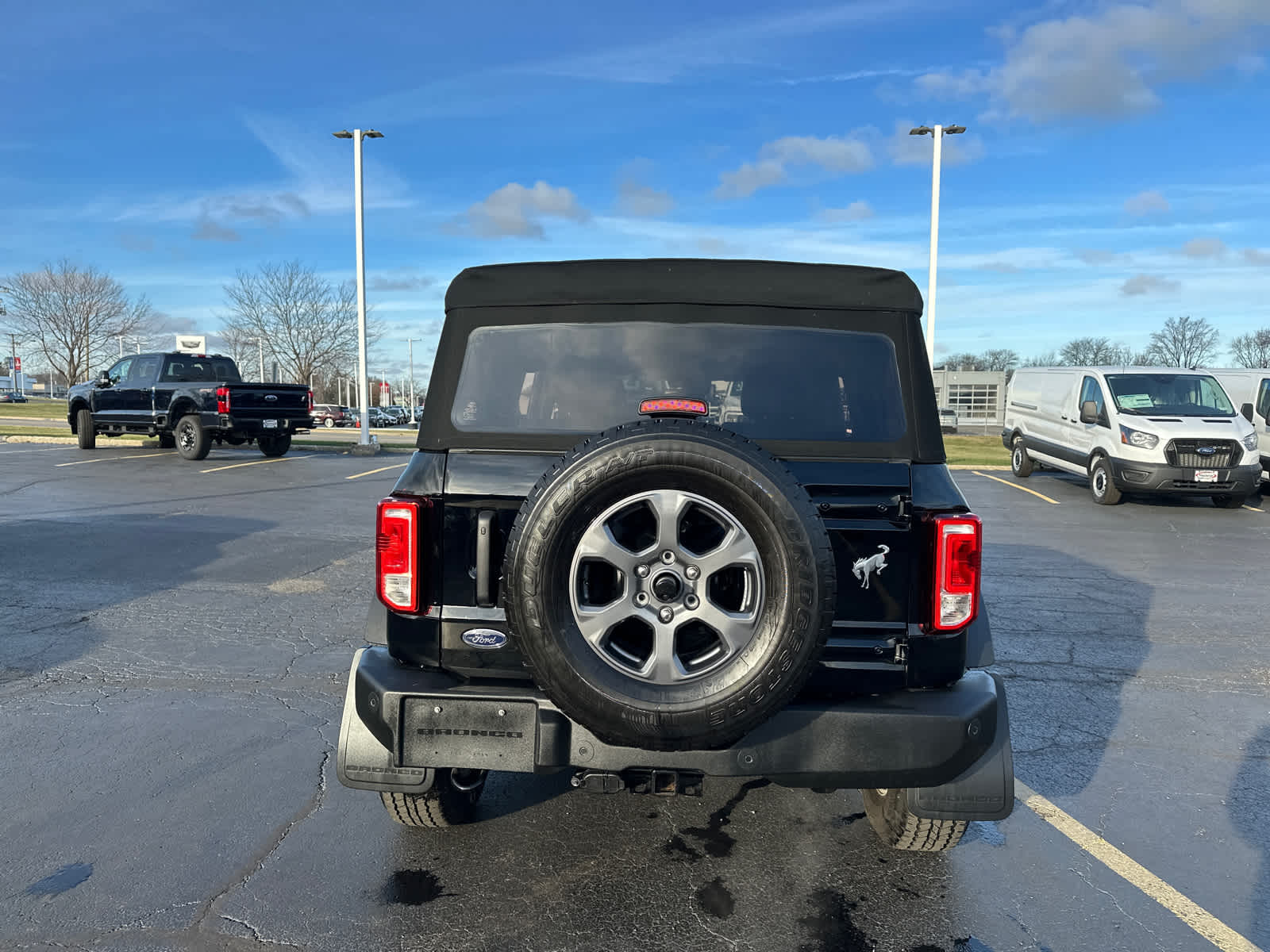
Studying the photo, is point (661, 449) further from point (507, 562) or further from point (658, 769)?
point (658, 769)

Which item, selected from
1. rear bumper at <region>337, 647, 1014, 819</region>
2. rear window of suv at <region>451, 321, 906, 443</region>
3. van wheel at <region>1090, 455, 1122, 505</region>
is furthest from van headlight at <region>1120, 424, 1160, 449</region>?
rear bumper at <region>337, 647, 1014, 819</region>

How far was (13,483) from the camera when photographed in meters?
14.4

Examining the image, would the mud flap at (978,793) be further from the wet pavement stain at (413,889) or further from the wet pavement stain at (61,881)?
the wet pavement stain at (61,881)

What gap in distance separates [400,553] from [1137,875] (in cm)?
282

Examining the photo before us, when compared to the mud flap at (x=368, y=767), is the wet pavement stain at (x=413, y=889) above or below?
below

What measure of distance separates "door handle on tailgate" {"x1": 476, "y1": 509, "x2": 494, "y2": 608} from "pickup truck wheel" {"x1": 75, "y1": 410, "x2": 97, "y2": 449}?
2129 centimetres

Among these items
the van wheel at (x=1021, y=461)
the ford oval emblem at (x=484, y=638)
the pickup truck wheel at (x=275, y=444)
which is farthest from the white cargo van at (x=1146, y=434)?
the pickup truck wheel at (x=275, y=444)

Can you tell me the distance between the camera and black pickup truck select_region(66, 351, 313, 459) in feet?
60.5

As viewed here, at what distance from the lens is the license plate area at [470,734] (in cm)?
274

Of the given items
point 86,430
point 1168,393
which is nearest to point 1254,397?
point 1168,393

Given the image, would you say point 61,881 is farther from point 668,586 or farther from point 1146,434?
point 1146,434

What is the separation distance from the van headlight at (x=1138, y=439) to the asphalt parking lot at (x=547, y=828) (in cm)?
692

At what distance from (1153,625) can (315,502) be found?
10.4m

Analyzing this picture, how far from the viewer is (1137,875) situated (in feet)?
10.6
